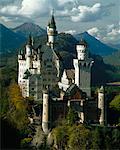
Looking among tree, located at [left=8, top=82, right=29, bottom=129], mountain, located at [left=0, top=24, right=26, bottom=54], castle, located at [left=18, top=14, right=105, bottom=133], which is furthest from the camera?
mountain, located at [left=0, top=24, right=26, bottom=54]

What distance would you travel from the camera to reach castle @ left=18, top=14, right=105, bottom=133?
21.8 metres

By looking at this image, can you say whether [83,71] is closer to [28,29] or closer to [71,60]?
[71,60]

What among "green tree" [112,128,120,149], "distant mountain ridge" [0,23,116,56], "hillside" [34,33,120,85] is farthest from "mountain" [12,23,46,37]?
"green tree" [112,128,120,149]

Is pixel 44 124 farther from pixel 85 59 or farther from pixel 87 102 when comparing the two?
pixel 85 59

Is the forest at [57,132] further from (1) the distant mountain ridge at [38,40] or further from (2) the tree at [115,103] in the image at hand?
(1) the distant mountain ridge at [38,40]

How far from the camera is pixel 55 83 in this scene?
2541 centimetres

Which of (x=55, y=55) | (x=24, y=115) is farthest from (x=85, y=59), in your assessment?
(x=24, y=115)

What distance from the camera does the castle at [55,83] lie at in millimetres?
21750

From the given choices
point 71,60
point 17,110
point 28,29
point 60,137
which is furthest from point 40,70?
point 28,29

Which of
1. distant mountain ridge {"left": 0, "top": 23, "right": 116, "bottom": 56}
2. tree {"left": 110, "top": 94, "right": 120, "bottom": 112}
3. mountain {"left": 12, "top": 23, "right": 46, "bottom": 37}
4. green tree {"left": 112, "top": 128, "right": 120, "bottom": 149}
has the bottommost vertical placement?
green tree {"left": 112, "top": 128, "right": 120, "bottom": 149}

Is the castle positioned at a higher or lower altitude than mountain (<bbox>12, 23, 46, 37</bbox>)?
lower

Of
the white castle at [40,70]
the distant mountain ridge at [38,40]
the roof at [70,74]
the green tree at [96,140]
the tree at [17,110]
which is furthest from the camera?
the distant mountain ridge at [38,40]

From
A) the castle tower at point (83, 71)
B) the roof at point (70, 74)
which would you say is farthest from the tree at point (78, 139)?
the roof at point (70, 74)

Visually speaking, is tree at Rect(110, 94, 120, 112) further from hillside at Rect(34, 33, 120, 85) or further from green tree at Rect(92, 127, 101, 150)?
hillside at Rect(34, 33, 120, 85)
